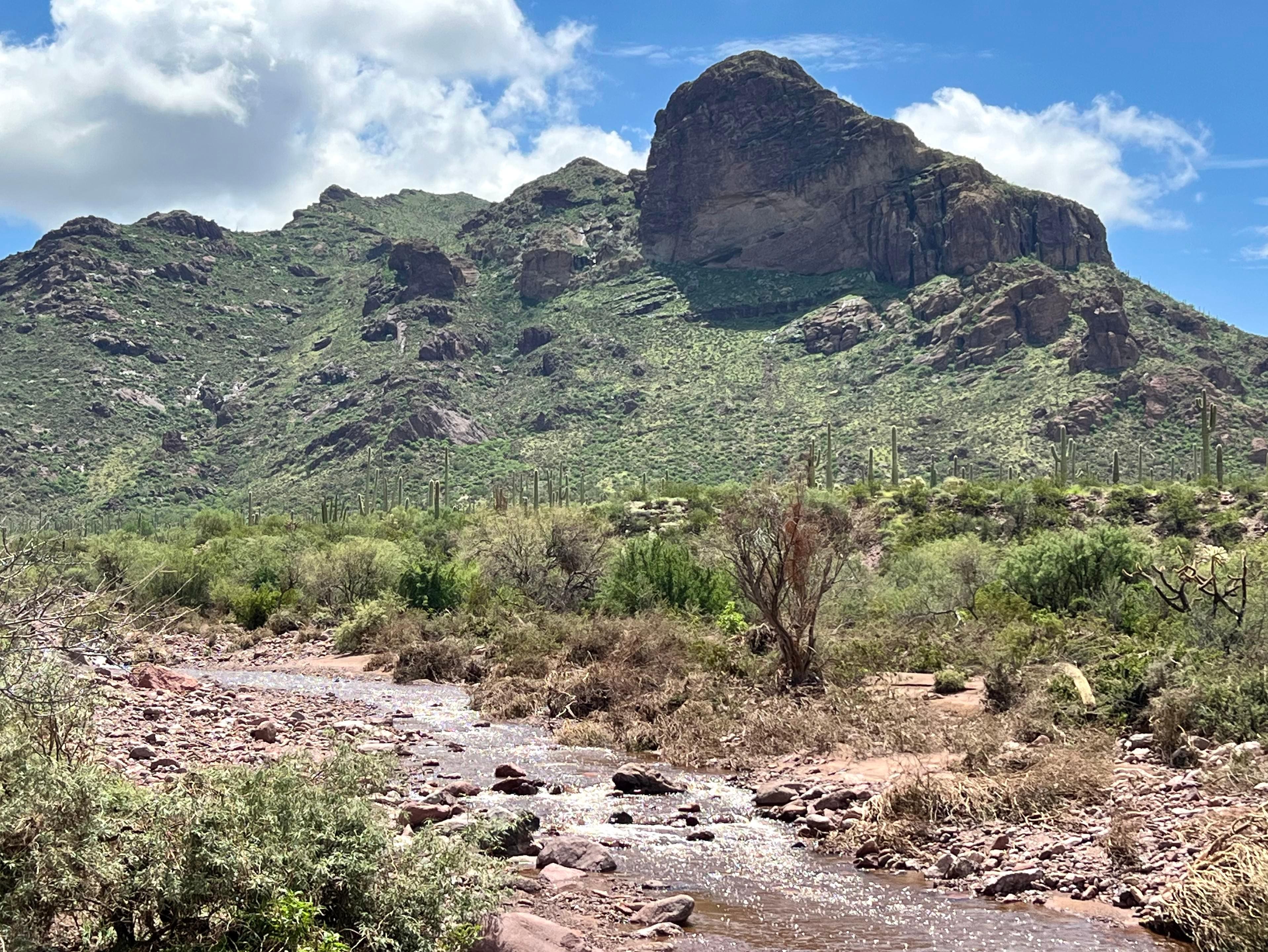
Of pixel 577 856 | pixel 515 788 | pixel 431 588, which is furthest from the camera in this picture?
pixel 431 588

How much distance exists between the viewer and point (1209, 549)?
1973 centimetres

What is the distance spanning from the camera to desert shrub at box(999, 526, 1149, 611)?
983 inches

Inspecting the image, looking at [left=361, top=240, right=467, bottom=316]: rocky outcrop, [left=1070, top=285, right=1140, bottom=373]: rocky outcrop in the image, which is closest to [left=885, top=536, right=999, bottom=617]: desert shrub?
[left=1070, top=285, right=1140, bottom=373]: rocky outcrop

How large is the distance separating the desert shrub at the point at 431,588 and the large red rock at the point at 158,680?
12.7 meters

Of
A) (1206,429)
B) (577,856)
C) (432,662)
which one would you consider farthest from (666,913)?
(1206,429)

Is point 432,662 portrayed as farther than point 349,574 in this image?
No

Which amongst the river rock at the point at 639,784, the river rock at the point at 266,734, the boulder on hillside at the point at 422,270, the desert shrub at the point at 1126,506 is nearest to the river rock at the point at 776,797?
the river rock at the point at 639,784

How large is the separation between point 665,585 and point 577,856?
1748 centimetres

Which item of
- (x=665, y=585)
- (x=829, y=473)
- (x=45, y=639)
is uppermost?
(x=829, y=473)

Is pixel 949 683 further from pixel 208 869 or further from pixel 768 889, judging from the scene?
pixel 208 869

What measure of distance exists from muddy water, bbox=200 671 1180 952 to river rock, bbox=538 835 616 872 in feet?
0.97

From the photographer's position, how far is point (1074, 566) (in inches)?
1001

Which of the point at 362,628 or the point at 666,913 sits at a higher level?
the point at 362,628

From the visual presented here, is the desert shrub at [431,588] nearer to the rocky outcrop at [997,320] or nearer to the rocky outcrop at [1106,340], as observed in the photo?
the rocky outcrop at [1106,340]
